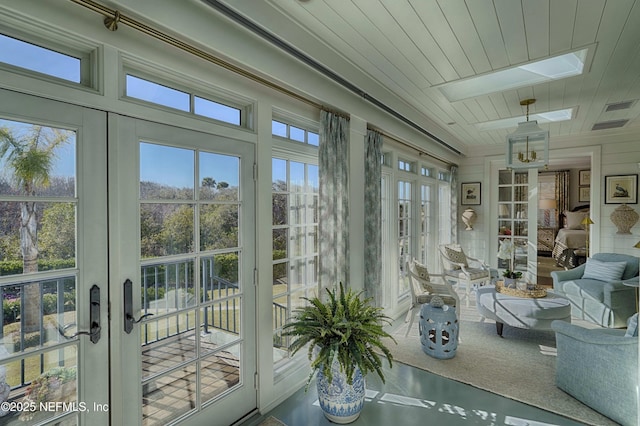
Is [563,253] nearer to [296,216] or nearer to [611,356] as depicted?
[611,356]

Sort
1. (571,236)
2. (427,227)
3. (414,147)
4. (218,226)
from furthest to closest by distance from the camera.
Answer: (571,236), (427,227), (414,147), (218,226)

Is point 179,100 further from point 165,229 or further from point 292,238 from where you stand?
point 292,238

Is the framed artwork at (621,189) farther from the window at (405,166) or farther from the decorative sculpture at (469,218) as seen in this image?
the window at (405,166)

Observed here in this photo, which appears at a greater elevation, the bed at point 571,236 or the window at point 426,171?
the window at point 426,171

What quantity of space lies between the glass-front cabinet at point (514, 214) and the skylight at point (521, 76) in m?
3.42

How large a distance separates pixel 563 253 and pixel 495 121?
17.9 ft

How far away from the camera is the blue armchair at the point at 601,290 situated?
3.83 metres

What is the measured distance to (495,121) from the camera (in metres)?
4.57

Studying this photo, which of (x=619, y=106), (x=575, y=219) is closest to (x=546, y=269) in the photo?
(x=575, y=219)

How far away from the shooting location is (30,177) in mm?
1389

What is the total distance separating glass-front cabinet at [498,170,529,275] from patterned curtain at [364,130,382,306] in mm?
3539

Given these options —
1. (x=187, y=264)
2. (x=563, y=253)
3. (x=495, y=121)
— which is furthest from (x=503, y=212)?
(x=187, y=264)

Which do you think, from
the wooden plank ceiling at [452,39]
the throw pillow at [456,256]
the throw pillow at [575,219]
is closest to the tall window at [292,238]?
the wooden plank ceiling at [452,39]

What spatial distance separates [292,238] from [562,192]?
31.9ft
